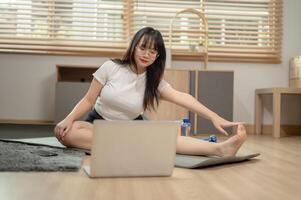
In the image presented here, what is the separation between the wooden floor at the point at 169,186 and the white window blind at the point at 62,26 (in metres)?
2.58

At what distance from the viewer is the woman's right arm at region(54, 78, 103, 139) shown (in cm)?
194

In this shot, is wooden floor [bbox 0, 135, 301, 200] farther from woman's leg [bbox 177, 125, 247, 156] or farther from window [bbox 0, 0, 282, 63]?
window [bbox 0, 0, 282, 63]

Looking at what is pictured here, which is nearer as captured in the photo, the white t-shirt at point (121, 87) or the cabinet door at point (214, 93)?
the white t-shirt at point (121, 87)

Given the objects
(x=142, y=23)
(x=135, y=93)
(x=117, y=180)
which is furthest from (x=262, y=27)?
(x=117, y=180)

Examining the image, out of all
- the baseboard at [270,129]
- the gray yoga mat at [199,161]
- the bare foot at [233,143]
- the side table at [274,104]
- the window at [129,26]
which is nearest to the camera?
the gray yoga mat at [199,161]

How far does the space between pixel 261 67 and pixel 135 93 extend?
251 centimetres

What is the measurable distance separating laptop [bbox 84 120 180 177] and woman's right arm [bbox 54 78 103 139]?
43 centimetres

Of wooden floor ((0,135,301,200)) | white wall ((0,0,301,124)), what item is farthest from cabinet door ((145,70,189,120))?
wooden floor ((0,135,301,200))

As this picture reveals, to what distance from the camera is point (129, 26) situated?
4.12 metres

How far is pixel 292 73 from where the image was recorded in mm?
4117

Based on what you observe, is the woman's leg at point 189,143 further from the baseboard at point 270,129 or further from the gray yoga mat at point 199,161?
the baseboard at point 270,129

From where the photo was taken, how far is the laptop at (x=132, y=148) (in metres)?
1.45

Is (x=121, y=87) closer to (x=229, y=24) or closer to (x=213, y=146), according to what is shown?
(x=213, y=146)

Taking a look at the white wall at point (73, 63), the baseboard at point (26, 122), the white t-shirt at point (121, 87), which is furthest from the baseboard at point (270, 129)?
the white t-shirt at point (121, 87)
